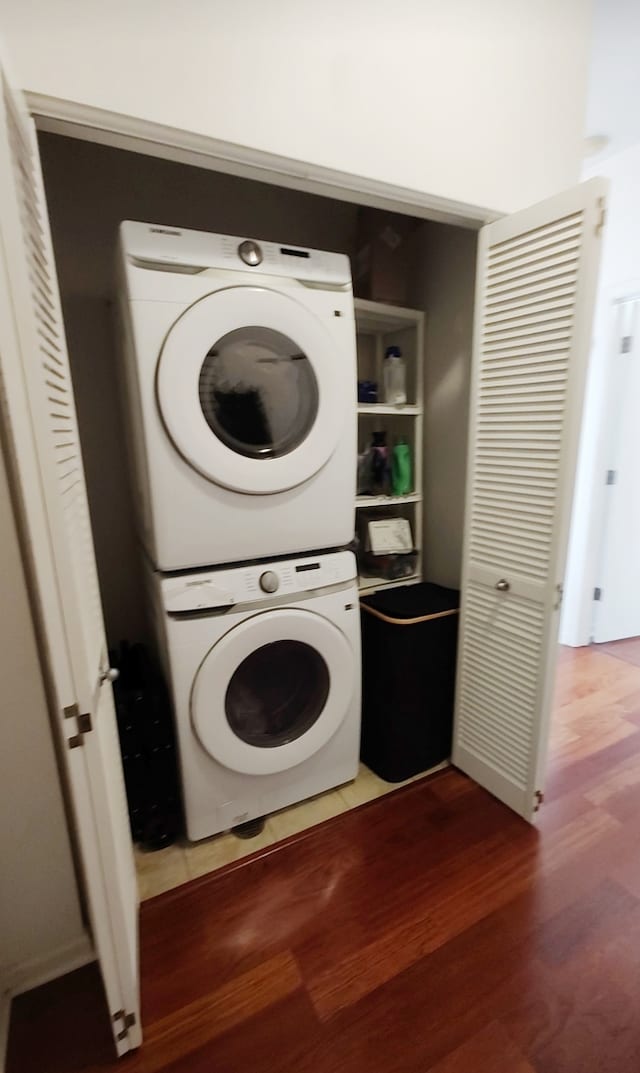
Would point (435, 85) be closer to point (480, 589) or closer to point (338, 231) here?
point (338, 231)

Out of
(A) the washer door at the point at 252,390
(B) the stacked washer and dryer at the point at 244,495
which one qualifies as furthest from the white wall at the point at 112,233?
(A) the washer door at the point at 252,390

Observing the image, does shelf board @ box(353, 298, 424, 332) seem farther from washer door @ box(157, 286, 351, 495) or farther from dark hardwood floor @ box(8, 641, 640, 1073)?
dark hardwood floor @ box(8, 641, 640, 1073)

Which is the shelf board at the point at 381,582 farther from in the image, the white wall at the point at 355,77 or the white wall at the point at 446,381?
the white wall at the point at 355,77

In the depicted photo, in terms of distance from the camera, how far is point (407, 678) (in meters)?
1.58

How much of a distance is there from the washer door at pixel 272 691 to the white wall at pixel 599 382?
1696mm

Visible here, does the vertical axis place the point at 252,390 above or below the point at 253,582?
above

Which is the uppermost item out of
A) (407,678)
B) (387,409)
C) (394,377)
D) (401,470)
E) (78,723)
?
(394,377)

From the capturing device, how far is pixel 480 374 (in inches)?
55.7

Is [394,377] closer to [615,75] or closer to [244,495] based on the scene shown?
[244,495]

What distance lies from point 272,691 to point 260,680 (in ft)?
0.25

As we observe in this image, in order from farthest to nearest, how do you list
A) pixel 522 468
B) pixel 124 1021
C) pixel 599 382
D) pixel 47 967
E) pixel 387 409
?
pixel 599 382, pixel 387 409, pixel 522 468, pixel 47 967, pixel 124 1021

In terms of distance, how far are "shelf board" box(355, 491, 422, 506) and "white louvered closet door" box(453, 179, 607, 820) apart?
0.30 meters

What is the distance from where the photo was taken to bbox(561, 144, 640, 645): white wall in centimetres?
228

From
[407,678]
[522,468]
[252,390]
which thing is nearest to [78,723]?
[252,390]
